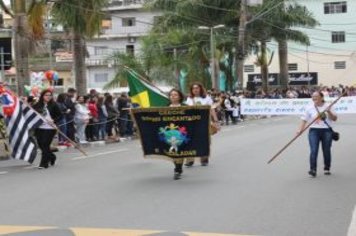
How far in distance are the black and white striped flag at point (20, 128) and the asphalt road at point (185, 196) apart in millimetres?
337

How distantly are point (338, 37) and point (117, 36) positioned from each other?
23083 mm

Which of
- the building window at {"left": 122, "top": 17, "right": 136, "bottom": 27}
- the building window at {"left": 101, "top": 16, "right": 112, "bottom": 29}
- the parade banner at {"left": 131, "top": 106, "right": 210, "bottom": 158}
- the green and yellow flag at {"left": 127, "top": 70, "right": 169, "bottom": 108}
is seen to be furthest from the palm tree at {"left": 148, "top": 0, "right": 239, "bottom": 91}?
the parade banner at {"left": 131, "top": 106, "right": 210, "bottom": 158}

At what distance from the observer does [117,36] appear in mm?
75562

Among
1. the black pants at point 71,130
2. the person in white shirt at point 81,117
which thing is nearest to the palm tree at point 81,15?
the person in white shirt at point 81,117

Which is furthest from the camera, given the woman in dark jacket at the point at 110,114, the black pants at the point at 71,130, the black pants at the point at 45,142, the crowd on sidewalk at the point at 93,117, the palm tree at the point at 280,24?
the palm tree at the point at 280,24

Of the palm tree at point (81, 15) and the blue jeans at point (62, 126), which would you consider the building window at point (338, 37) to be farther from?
the blue jeans at point (62, 126)

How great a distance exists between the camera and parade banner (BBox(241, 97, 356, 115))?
91.4ft

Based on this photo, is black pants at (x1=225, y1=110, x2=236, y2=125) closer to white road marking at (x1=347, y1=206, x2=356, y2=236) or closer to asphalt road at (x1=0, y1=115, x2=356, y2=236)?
asphalt road at (x1=0, y1=115, x2=356, y2=236)

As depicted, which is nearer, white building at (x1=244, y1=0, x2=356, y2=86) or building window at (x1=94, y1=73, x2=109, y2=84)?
white building at (x1=244, y1=0, x2=356, y2=86)

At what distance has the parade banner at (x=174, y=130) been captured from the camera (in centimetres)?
1204

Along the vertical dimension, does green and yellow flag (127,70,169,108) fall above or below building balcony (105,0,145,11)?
below

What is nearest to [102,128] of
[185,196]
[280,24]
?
[185,196]

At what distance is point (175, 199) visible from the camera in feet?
32.2

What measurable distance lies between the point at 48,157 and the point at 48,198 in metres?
4.36
